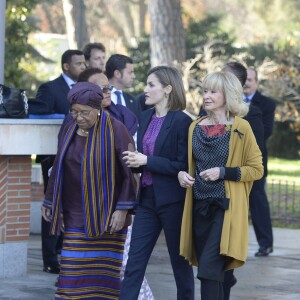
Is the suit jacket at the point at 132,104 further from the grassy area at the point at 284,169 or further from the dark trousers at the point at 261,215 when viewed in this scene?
the grassy area at the point at 284,169

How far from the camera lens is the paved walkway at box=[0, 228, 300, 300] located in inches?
316

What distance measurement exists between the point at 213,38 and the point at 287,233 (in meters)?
13.5

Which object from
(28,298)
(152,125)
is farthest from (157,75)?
(28,298)

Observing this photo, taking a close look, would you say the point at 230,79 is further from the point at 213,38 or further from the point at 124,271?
the point at 213,38

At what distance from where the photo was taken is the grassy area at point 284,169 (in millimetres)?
21875

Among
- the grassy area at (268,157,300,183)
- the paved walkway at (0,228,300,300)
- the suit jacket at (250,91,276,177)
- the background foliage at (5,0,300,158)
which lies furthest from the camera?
the grassy area at (268,157,300,183)

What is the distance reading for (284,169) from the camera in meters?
24.3

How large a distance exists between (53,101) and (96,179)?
2623mm

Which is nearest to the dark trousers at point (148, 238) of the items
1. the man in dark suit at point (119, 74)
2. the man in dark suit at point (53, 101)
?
the man in dark suit at point (119, 74)

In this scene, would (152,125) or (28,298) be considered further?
(28,298)

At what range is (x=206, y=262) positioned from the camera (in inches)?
249

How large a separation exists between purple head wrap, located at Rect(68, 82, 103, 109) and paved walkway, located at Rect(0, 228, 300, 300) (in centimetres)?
201

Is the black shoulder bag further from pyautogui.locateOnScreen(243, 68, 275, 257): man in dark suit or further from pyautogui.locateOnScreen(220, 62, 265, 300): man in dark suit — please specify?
pyautogui.locateOnScreen(243, 68, 275, 257): man in dark suit

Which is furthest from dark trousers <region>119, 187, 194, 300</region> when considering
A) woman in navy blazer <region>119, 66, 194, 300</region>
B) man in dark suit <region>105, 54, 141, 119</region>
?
man in dark suit <region>105, 54, 141, 119</region>
